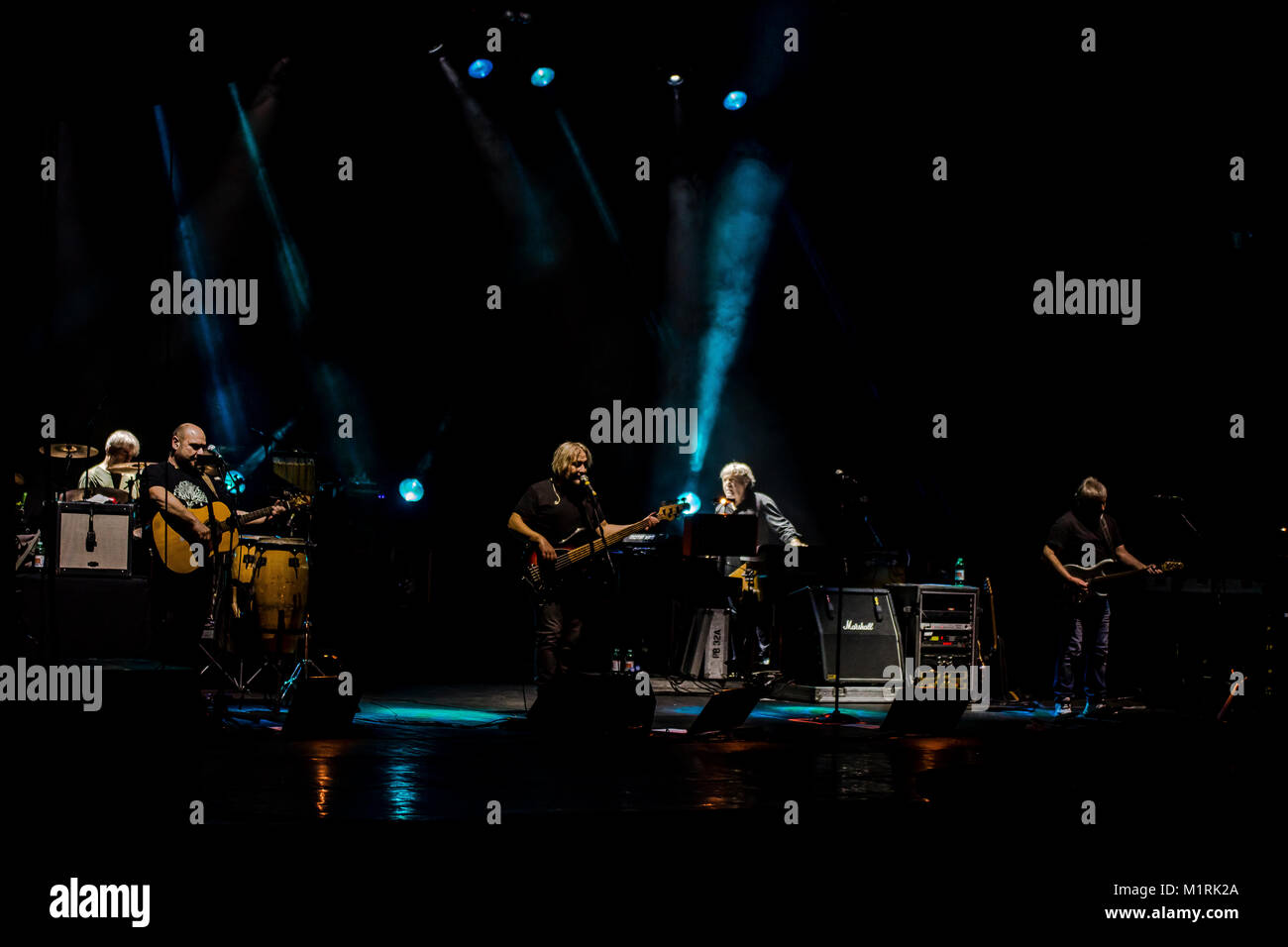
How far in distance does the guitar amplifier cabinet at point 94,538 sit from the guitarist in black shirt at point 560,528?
2.76 m

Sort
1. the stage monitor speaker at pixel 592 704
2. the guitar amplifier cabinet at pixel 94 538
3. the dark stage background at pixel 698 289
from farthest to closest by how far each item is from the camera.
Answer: the dark stage background at pixel 698 289 → the guitar amplifier cabinet at pixel 94 538 → the stage monitor speaker at pixel 592 704

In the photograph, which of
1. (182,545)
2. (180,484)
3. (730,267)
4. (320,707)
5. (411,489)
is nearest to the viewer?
(320,707)

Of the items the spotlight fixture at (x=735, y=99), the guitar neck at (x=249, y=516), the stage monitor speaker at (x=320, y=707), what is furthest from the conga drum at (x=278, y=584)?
the spotlight fixture at (x=735, y=99)

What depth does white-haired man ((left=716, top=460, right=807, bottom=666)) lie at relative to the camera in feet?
37.2

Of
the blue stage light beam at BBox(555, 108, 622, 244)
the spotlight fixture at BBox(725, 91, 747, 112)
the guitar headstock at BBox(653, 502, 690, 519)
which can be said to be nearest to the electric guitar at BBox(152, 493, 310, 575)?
the guitar headstock at BBox(653, 502, 690, 519)

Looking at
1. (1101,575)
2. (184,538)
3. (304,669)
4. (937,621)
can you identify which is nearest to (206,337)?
(184,538)

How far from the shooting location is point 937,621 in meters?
11.4

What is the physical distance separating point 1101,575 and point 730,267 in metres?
5.91

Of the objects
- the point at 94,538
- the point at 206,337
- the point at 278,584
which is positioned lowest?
the point at 278,584

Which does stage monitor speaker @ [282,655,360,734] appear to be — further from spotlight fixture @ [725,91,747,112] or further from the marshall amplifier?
spotlight fixture @ [725,91,747,112]

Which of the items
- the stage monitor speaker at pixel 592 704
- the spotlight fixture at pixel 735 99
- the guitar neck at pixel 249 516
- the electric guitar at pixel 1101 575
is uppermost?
the spotlight fixture at pixel 735 99

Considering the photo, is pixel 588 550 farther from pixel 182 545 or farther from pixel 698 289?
pixel 698 289

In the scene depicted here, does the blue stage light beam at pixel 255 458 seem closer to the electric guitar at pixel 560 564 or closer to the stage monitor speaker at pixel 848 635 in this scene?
the electric guitar at pixel 560 564

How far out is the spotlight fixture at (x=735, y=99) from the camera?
1362 cm
